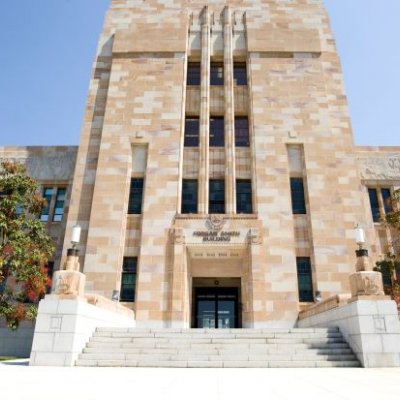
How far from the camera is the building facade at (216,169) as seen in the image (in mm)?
19578

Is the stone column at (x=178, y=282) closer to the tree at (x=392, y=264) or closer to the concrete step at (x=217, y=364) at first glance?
the concrete step at (x=217, y=364)

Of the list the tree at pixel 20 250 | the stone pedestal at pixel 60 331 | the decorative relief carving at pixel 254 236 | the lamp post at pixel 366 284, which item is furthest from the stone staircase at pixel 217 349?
the decorative relief carving at pixel 254 236

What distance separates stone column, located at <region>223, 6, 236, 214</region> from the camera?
70.6 ft

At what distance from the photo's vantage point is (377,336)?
11.0 metres

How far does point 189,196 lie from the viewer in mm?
21969

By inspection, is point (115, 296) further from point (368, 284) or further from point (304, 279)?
point (368, 284)

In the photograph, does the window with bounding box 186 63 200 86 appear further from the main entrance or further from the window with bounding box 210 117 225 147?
the main entrance

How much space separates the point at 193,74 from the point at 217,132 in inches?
207

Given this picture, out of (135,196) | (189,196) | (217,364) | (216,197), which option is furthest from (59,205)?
(217,364)

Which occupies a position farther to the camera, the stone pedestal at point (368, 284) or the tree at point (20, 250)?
the tree at point (20, 250)
